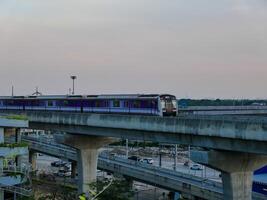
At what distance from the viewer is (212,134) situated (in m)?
30.6

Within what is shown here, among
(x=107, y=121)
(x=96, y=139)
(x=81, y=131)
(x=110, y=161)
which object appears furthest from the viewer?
(x=110, y=161)

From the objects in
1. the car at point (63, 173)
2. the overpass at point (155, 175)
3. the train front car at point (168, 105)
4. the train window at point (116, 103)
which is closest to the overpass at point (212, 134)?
the train window at point (116, 103)

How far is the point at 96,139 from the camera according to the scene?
4797 cm

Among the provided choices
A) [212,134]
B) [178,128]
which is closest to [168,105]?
[178,128]

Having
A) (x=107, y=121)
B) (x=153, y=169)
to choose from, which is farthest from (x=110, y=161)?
(x=107, y=121)

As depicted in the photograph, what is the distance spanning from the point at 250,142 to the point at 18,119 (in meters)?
18.8

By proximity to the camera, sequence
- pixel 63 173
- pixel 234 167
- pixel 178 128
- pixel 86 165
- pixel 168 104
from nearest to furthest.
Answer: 1. pixel 234 167
2. pixel 178 128
3. pixel 168 104
4. pixel 86 165
5. pixel 63 173

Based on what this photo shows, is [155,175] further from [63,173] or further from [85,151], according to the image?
[63,173]

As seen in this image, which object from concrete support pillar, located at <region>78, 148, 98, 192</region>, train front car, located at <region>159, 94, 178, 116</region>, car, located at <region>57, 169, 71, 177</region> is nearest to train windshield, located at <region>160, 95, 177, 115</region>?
train front car, located at <region>159, 94, 178, 116</region>

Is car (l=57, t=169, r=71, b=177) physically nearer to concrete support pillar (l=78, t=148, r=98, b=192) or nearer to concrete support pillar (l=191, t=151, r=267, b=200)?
concrete support pillar (l=78, t=148, r=98, b=192)

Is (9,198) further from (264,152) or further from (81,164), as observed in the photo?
(264,152)

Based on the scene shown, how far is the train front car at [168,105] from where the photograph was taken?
4272 cm

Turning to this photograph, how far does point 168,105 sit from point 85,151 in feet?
35.7

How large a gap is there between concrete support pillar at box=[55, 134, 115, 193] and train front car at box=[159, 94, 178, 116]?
836cm
